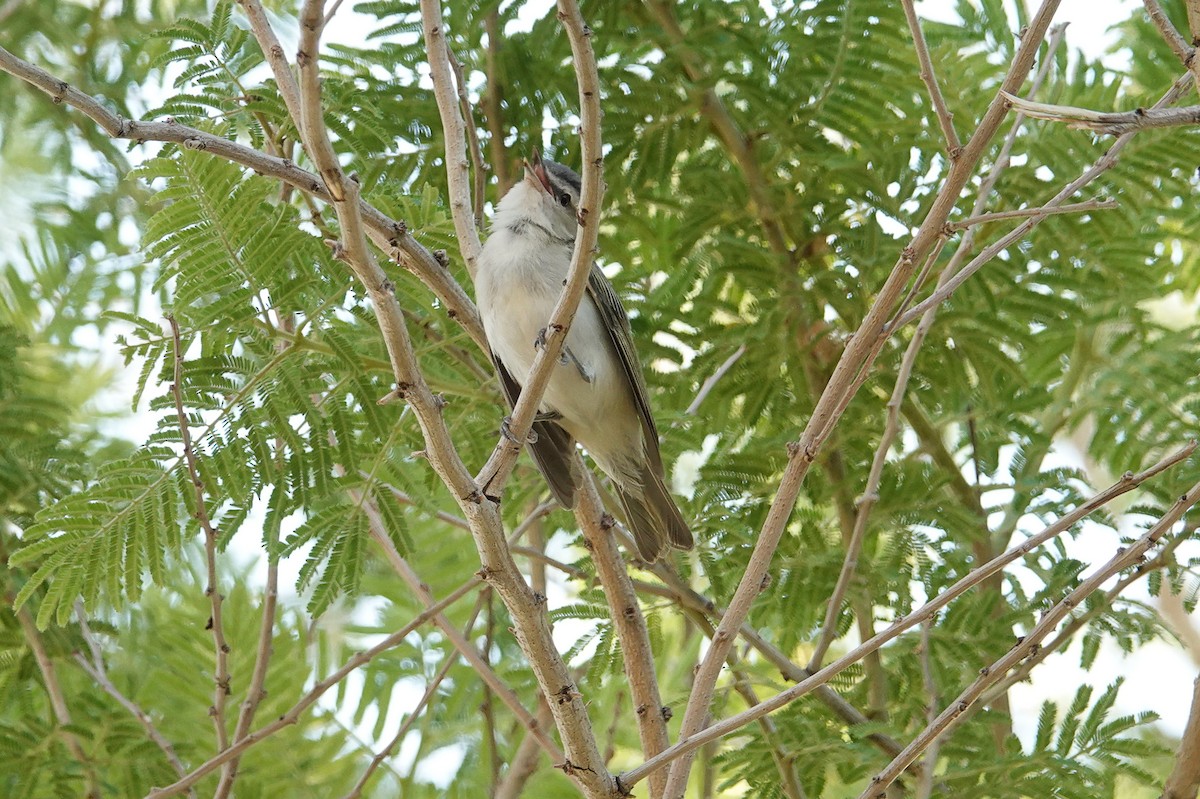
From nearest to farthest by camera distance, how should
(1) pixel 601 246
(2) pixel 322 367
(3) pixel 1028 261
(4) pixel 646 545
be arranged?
(2) pixel 322 367 < (4) pixel 646 545 < (3) pixel 1028 261 < (1) pixel 601 246

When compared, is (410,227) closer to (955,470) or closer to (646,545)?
(646,545)

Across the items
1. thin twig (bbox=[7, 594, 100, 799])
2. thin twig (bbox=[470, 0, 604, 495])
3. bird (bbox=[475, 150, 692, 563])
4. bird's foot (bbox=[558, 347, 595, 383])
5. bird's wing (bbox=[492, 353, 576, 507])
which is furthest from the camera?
bird's foot (bbox=[558, 347, 595, 383])

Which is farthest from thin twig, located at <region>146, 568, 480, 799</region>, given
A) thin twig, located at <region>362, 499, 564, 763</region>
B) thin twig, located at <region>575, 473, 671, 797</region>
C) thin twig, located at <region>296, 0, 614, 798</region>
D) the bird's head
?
the bird's head

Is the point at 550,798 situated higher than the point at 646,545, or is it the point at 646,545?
the point at 646,545

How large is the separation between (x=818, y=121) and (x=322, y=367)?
195 centimetres

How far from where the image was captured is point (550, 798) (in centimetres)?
418

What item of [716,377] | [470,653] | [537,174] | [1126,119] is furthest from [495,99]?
[1126,119]

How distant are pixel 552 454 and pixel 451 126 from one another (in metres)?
1.41

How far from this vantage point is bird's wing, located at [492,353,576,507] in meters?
3.76

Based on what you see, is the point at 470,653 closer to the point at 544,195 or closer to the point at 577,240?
the point at 577,240

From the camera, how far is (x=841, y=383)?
245cm

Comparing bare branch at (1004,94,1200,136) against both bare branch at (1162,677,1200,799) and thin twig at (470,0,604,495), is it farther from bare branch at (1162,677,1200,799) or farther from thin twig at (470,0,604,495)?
bare branch at (1162,677,1200,799)

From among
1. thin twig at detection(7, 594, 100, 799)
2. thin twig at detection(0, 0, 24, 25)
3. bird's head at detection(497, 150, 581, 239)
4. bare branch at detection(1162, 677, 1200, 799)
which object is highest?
thin twig at detection(0, 0, 24, 25)

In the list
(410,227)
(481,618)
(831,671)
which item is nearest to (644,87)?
(410,227)
